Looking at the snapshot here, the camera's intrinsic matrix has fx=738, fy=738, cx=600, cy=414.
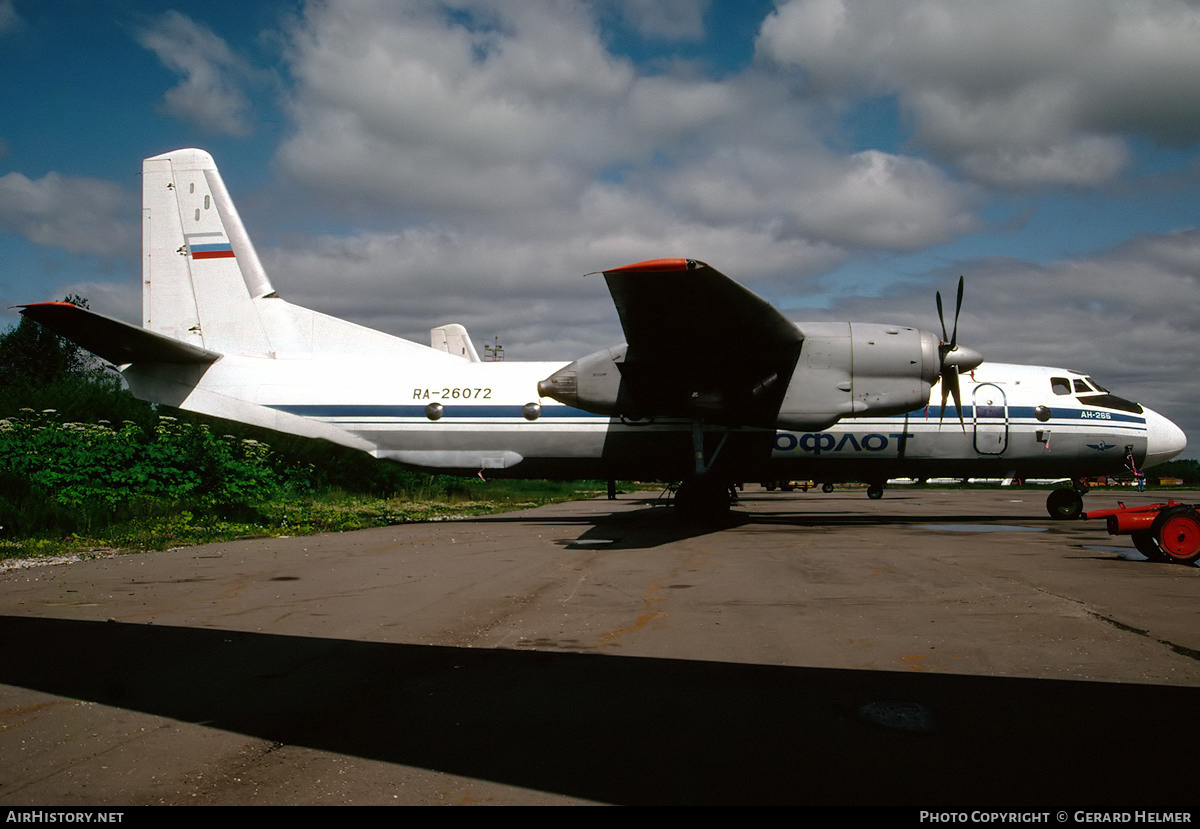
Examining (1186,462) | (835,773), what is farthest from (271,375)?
(1186,462)

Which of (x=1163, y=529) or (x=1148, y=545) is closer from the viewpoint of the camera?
(x=1163, y=529)

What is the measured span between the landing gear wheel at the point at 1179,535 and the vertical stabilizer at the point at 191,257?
1628 cm

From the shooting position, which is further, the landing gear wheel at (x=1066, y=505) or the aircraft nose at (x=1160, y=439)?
the landing gear wheel at (x=1066, y=505)

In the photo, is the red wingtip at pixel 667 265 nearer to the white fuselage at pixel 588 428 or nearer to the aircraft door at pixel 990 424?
the white fuselage at pixel 588 428

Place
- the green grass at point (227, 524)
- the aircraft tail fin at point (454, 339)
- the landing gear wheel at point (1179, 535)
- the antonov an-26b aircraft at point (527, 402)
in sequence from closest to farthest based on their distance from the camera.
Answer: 1. the landing gear wheel at point (1179, 535)
2. the green grass at point (227, 524)
3. the antonov an-26b aircraft at point (527, 402)
4. the aircraft tail fin at point (454, 339)

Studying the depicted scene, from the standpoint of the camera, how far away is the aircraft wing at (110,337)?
11759 mm

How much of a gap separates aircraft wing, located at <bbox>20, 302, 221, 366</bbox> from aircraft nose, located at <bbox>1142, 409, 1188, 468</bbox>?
19.5 m

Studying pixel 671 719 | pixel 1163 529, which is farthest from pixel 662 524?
pixel 671 719

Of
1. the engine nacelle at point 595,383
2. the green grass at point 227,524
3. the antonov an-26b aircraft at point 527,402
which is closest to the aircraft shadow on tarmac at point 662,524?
the antonov an-26b aircraft at point 527,402

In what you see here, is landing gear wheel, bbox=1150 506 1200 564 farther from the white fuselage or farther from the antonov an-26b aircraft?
the white fuselage

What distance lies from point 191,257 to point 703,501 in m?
12.0

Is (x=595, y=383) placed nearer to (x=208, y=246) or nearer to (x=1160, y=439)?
(x=208, y=246)

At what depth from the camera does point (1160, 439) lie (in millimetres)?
15500

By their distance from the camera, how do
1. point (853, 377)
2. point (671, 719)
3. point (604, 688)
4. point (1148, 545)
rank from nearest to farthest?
point (671, 719)
point (604, 688)
point (1148, 545)
point (853, 377)
